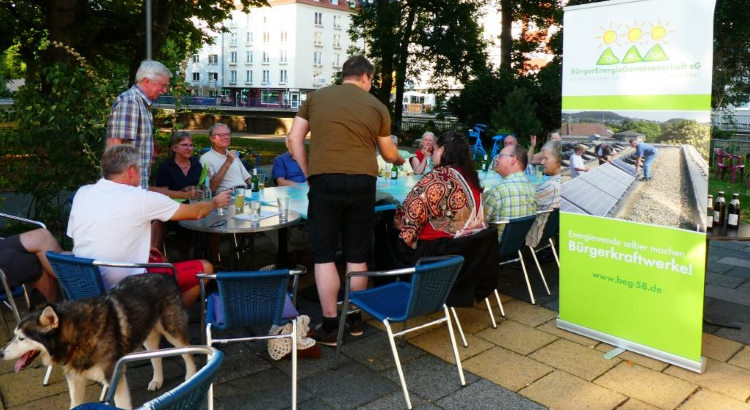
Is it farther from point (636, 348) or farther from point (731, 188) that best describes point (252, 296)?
point (731, 188)

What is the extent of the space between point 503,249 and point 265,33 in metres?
63.6

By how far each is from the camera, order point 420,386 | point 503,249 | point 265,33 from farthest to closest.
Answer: point 265,33 < point 503,249 < point 420,386

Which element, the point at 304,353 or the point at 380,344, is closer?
the point at 304,353

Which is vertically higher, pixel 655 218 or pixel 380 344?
pixel 655 218

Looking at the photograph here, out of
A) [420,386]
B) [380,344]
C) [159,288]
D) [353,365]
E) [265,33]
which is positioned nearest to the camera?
[159,288]

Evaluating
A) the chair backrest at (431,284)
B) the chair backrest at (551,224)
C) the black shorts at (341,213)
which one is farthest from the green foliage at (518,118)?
the chair backrest at (431,284)

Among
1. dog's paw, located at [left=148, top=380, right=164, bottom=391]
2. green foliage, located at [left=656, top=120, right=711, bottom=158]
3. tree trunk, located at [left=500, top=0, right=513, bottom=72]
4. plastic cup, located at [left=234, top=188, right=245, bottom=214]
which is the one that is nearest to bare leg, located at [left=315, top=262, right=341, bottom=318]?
plastic cup, located at [left=234, top=188, right=245, bottom=214]

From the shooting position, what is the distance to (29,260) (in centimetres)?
337

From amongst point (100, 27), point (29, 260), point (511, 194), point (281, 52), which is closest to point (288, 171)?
point (511, 194)

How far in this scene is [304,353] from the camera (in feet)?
10.8

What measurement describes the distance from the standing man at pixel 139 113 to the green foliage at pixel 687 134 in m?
3.25

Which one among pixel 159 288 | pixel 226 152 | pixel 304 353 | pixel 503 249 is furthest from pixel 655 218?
pixel 226 152

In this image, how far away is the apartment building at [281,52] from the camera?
61.0m

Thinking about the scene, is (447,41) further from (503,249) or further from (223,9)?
(503,249)
